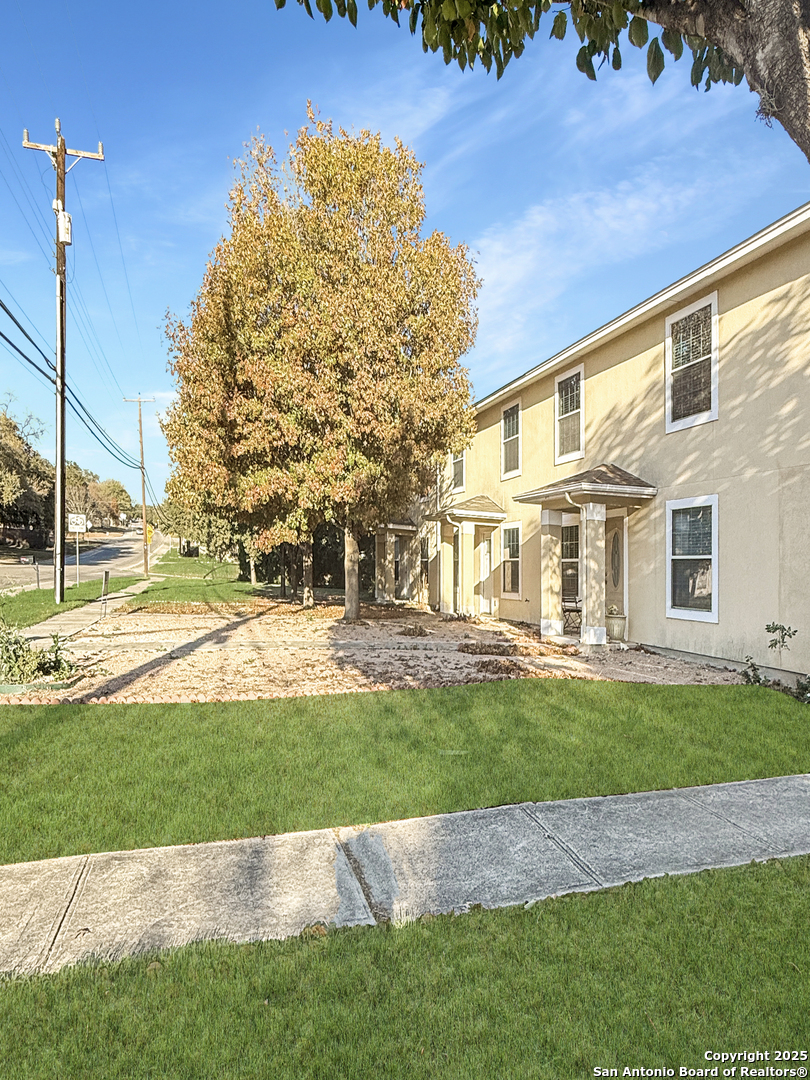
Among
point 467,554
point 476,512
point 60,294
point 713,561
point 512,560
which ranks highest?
point 60,294

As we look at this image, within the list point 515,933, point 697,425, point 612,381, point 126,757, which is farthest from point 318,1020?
point 612,381

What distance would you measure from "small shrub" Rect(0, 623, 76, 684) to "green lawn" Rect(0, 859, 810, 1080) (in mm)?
6012

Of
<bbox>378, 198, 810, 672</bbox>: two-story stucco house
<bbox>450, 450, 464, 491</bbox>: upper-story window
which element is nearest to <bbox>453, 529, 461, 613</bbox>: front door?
<bbox>450, 450, 464, 491</bbox>: upper-story window

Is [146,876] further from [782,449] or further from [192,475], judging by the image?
[192,475]

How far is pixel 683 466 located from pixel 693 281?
8.96 feet

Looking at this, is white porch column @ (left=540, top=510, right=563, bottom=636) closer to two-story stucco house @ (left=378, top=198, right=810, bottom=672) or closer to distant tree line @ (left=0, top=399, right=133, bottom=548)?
two-story stucco house @ (left=378, top=198, right=810, bottom=672)

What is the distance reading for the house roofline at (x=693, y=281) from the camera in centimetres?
830

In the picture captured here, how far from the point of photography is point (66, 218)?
1872cm

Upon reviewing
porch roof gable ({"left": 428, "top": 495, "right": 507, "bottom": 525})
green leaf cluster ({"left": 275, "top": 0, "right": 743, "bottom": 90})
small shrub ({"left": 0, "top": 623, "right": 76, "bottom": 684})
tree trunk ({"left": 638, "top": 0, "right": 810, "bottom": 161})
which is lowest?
small shrub ({"left": 0, "top": 623, "right": 76, "bottom": 684})

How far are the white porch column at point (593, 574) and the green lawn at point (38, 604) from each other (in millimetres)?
10233

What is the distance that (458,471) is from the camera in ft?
66.6

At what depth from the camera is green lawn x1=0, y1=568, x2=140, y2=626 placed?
15.2m

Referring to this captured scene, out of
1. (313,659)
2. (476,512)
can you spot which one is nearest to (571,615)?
(476,512)

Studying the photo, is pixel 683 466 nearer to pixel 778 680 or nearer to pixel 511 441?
pixel 778 680
